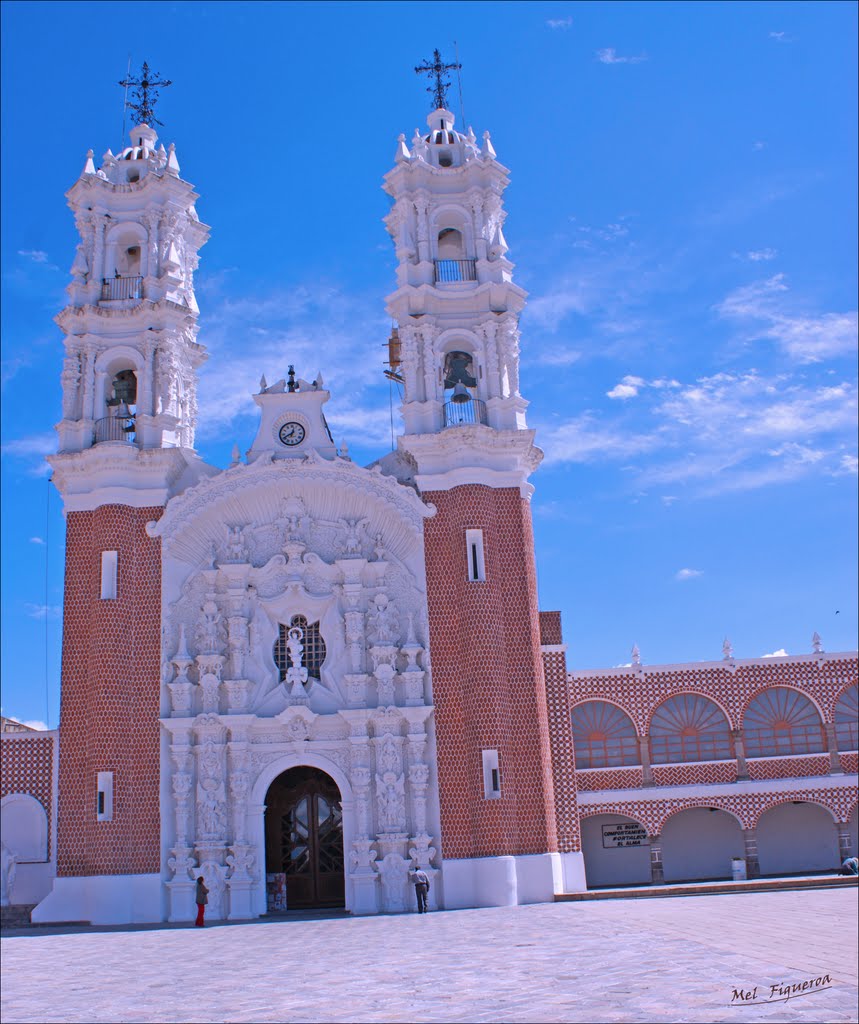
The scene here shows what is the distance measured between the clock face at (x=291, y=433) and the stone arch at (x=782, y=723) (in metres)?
14.4

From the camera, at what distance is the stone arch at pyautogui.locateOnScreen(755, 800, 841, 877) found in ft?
106

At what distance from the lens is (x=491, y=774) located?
27.4m

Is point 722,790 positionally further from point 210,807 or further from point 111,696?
point 111,696

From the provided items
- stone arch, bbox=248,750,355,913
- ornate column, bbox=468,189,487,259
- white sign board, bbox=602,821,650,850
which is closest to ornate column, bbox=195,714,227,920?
stone arch, bbox=248,750,355,913

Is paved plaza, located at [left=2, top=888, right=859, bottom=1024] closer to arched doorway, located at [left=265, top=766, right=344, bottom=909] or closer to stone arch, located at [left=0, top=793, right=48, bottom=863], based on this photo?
arched doorway, located at [left=265, top=766, right=344, bottom=909]

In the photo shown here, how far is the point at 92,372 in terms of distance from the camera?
3106cm

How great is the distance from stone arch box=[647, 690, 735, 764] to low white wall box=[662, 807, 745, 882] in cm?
179

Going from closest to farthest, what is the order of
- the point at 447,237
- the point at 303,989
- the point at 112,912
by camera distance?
1. the point at 303,989
2. the point at 112,912
3. the point at 447,237

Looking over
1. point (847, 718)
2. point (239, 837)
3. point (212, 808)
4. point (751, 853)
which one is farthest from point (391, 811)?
point (847, 718)

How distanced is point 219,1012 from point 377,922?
1252 centimetres

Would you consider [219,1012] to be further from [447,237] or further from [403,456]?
[447,237]

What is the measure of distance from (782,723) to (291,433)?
51.6 feet

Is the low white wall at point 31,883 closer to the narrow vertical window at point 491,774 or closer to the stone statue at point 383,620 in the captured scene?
the stone statue at point 383,620

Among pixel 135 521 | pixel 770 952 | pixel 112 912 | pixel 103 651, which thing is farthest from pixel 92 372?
pixel 770 952
